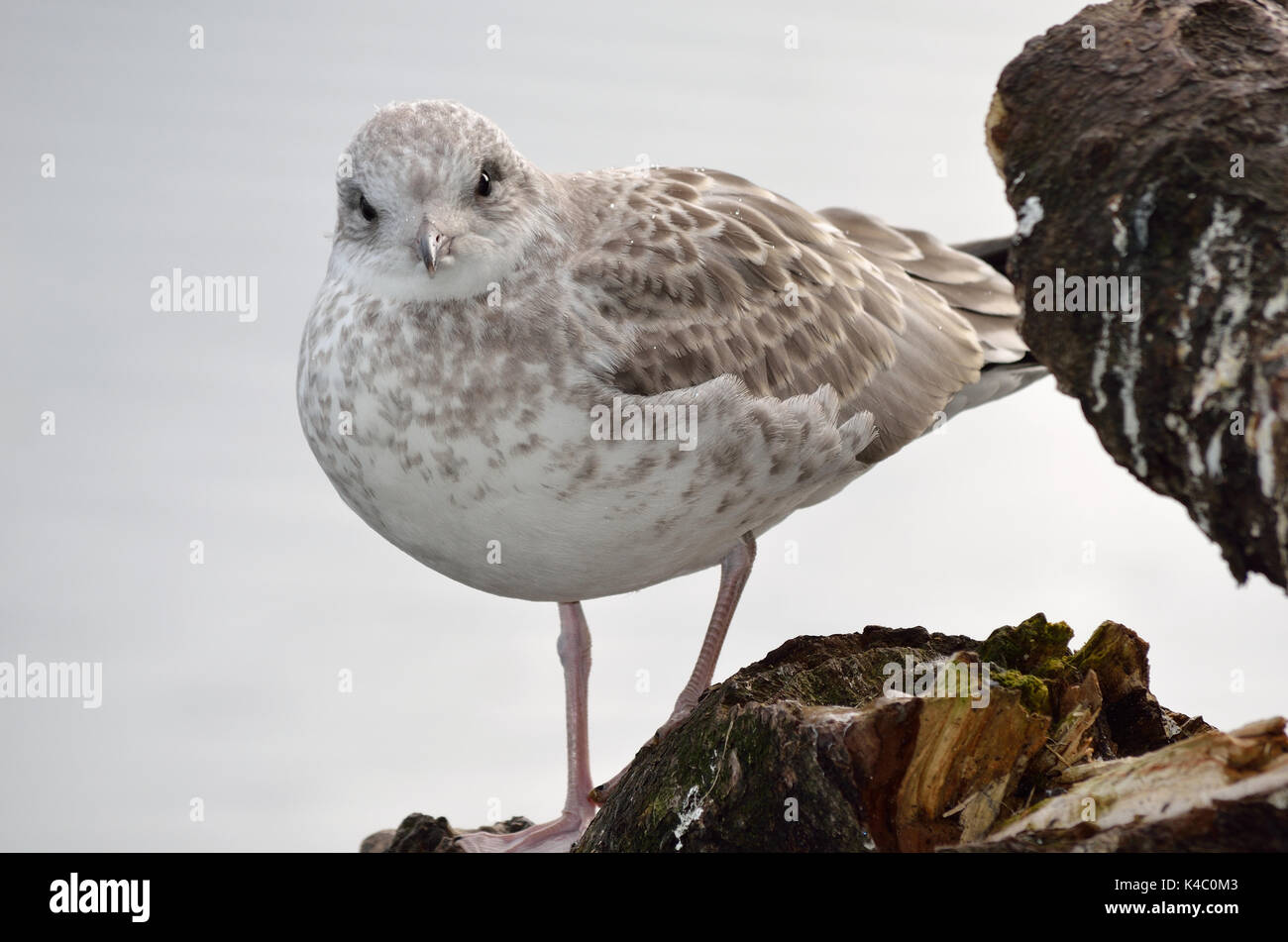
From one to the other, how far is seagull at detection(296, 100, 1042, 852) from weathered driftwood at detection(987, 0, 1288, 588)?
117 centimetres

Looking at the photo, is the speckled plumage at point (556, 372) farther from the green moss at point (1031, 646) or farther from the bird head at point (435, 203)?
the green moss at point (1031, 646)

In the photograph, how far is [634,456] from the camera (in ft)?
15.8

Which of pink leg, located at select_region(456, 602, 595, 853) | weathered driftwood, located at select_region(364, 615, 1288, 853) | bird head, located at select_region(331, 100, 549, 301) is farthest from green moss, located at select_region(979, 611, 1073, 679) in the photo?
bird head, located at select_region(331, 100, 549, 301)

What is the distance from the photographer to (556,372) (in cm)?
481

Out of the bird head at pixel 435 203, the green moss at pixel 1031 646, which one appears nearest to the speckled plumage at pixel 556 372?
the bird head at pixel 435 203

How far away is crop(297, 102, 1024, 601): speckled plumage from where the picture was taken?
15.7 ft

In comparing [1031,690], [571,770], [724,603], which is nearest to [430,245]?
[724,603]
